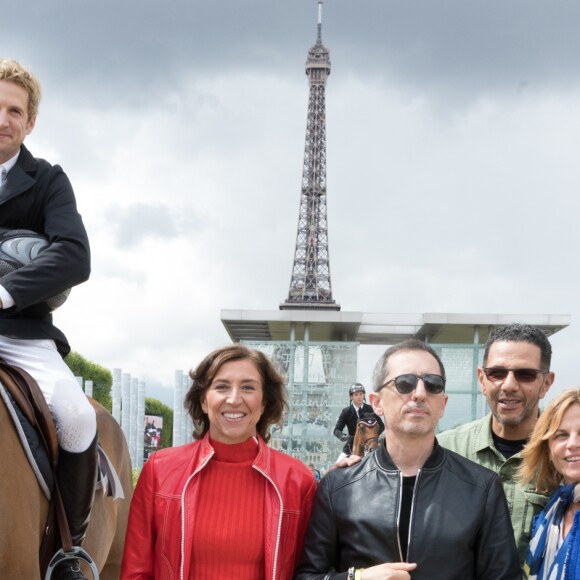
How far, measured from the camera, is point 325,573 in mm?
3066

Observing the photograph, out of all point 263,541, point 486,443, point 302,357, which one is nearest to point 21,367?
point 263,541

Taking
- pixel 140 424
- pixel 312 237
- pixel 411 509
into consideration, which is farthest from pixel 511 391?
pixel 312 237

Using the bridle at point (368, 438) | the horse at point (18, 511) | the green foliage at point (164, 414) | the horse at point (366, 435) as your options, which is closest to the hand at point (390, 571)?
the horse at point (18, 511)

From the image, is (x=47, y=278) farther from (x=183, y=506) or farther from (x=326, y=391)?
(x=326, y=391)

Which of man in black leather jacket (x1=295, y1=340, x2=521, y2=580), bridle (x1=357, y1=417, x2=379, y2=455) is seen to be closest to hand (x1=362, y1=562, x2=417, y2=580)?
man in black leather jacket (x1=295, y1=340, x2=521, y2=580)

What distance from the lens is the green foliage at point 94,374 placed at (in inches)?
977

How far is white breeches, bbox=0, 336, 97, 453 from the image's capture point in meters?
3.78

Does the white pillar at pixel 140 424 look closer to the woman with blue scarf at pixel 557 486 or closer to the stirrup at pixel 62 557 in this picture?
the stirrup at pixel 62 557

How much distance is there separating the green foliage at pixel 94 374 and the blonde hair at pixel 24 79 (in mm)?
21072

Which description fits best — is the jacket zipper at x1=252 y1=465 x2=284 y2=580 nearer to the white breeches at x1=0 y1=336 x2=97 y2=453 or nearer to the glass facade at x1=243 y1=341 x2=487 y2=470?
the white breeches at x1=0 y1=336 x2=97 y2=453

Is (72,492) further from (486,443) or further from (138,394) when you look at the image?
(138,394)

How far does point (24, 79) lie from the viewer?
3.78 m

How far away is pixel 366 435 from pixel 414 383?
6.91 metres

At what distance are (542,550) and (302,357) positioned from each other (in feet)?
60.2
